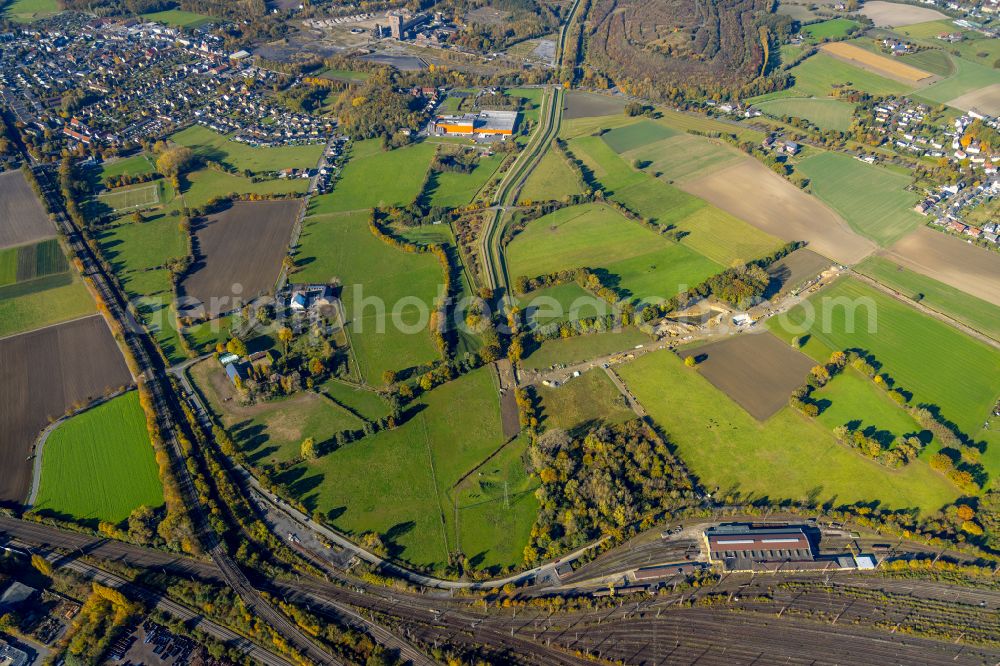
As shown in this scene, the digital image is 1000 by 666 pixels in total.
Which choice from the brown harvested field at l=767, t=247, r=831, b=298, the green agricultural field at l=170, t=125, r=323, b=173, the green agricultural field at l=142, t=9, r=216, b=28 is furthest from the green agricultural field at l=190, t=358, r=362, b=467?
the green agricultural field at l=142, t=9, r=216, b=28

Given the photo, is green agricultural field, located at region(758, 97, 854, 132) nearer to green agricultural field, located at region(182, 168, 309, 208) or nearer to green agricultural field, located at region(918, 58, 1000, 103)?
green agricultural field, located at region(918, 58, 1000, 103)

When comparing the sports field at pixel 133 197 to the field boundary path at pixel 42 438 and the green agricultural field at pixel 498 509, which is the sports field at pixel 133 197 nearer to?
the field boundary path at pixel 42 438

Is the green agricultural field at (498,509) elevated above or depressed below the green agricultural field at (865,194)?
below

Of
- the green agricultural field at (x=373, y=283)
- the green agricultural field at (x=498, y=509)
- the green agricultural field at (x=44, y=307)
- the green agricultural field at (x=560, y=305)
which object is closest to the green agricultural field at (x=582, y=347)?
the green agricultural field at (x=560, y=305)

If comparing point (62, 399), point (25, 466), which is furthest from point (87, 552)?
point (62, 399)

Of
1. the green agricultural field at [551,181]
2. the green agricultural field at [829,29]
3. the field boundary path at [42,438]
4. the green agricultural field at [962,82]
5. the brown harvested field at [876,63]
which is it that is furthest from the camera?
the green agricultural field at [829,29]

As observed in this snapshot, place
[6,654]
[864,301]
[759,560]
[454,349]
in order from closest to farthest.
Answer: [6,654], [759,560], [454,349], [864,301]

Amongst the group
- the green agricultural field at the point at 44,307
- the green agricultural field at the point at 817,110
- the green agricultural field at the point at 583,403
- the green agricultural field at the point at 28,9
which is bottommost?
the green agricultural field at the point at 583,403

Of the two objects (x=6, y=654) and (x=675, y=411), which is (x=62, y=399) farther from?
(x=675, y=411)
